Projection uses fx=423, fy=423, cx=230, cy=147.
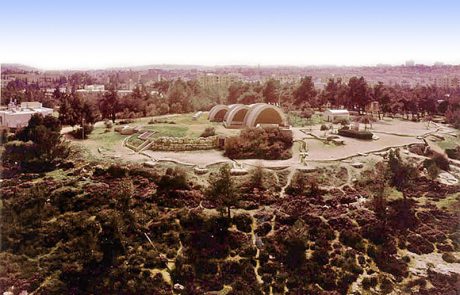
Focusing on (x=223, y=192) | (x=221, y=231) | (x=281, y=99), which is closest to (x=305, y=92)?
(x=281, y=99)

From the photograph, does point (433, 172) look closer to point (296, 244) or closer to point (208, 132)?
point (296, 244)

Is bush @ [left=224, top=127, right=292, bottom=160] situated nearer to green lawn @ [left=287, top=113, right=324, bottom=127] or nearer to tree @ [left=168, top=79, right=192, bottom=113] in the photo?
green lawn @ [left=287, top=113, right=324, bottom=127]

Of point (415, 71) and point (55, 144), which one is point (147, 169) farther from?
point (415, 71)

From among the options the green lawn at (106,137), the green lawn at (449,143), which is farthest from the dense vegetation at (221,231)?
the green lawn at (449,143)

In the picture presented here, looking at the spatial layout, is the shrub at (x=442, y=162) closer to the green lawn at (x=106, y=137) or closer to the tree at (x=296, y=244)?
the tree at (x=296, y=244)

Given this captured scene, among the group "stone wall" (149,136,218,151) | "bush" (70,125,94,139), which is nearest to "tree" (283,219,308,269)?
"stone wall" (149,136,218,151)

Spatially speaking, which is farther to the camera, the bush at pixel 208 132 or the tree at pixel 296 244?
the bush at pixel 208 132

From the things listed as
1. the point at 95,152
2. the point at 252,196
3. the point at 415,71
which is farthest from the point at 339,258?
the point at 415,71
